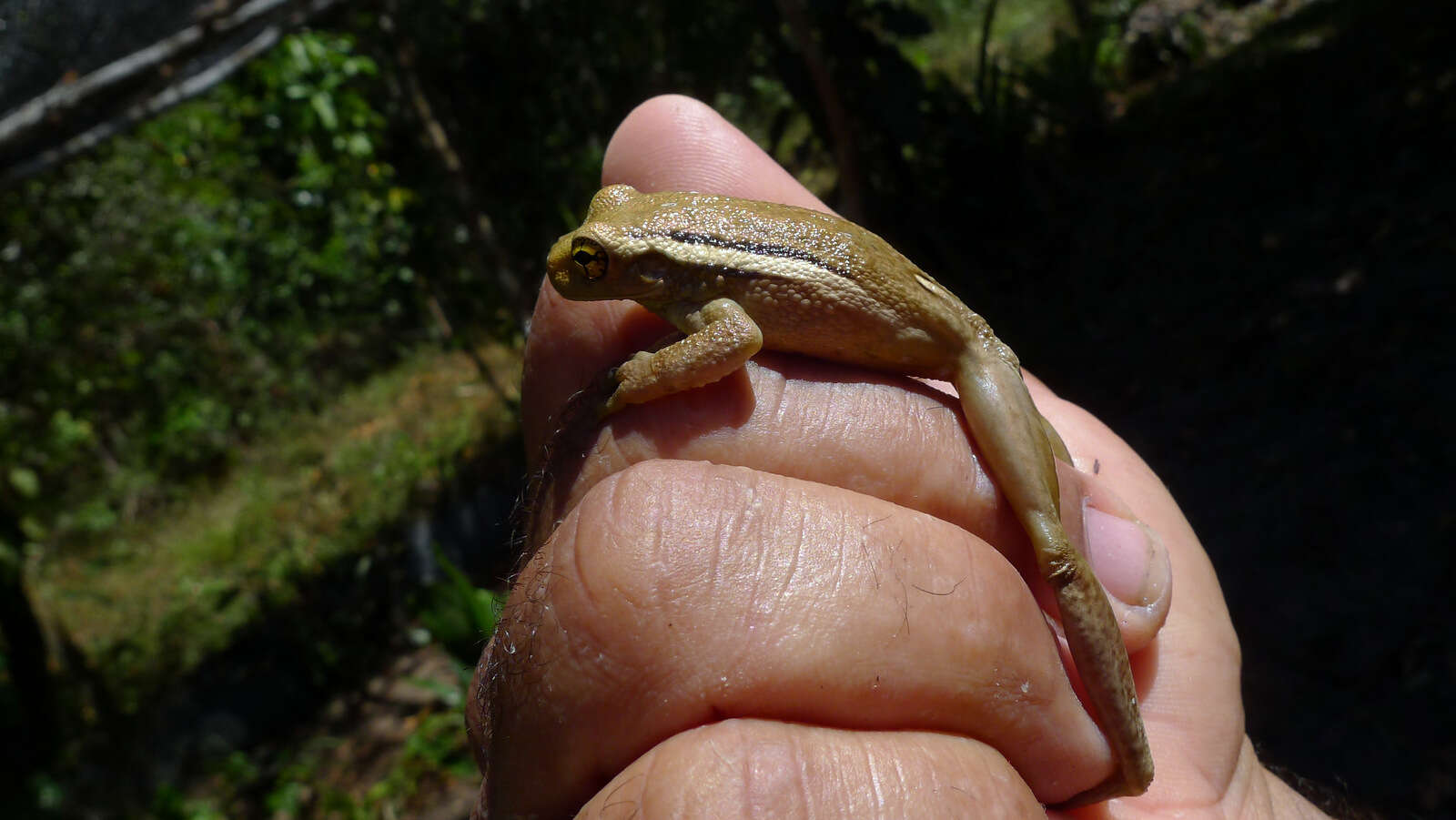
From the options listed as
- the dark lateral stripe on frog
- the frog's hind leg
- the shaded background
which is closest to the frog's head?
the dark lateral stripe on frog

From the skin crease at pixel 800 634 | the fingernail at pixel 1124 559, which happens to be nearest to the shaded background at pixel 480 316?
the fingernail at pixel 1124 559

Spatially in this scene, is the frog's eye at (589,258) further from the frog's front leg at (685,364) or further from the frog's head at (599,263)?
the frog's front leg at (685,364)

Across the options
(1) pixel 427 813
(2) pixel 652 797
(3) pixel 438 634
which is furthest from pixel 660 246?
(1) pixel 427 813

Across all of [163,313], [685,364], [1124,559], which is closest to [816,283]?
[685,364]

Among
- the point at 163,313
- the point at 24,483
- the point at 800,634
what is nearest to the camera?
the point at 800,634

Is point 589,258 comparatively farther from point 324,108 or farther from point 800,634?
point 324,108

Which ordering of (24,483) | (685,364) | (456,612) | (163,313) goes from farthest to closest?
(163,313) < (24,483) < (456,612) < (685,364)

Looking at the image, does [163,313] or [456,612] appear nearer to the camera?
[456,612]

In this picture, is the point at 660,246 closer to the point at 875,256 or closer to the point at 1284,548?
the point at 875,256

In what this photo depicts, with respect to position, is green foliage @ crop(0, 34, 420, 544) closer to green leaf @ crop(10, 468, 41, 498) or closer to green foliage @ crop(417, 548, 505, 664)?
green leaf @ crop(10, 468, 41, 498)
